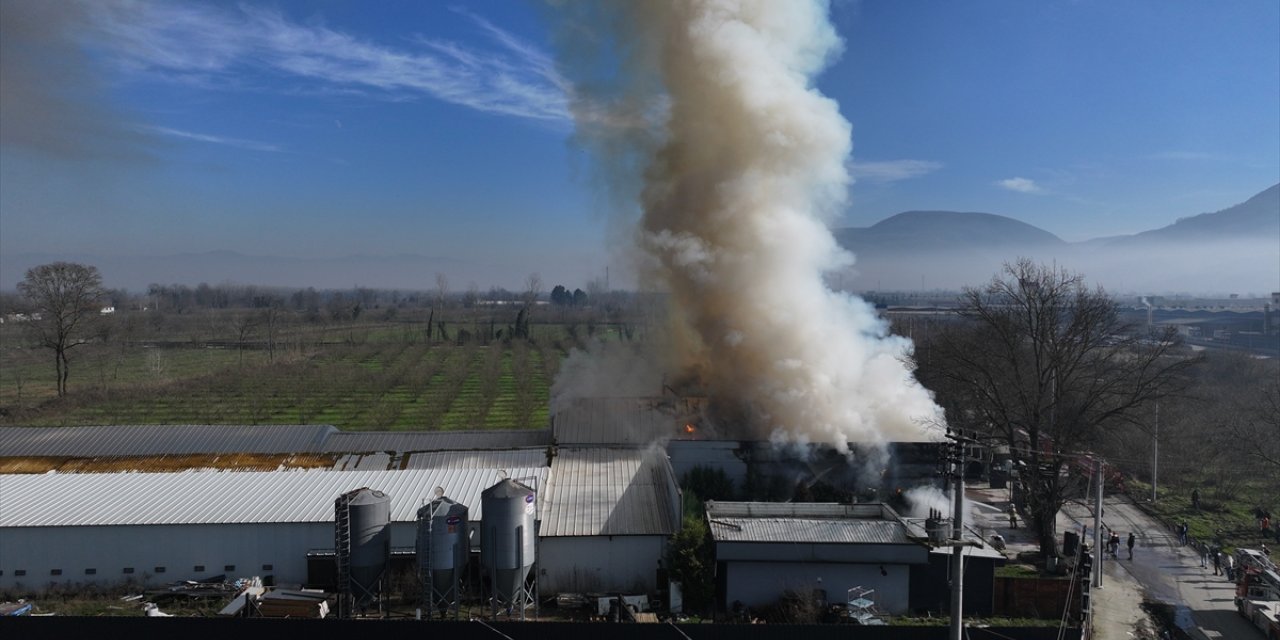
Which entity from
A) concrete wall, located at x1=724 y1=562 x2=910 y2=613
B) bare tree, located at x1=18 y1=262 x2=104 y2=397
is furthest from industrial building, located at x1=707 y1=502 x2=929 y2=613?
bare tree, located at x1=18 y1=262 x2=104 y2=397

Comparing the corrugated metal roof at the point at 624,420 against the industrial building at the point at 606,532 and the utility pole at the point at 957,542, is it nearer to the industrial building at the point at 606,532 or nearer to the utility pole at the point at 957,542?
the industrial building at the point at 606,532

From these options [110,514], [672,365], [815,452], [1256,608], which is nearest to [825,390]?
[815,452]

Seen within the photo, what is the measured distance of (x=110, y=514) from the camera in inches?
830

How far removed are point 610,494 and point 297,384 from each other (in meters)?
42.5

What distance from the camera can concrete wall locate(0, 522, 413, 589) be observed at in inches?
802

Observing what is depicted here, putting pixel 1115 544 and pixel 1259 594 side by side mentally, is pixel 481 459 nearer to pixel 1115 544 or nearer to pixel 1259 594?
pixel 1115 544

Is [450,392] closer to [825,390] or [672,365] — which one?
[672,365]

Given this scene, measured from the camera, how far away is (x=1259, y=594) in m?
19.6

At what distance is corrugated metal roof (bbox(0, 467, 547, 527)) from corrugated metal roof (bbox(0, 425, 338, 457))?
396 cm

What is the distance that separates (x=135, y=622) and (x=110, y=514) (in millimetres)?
8198

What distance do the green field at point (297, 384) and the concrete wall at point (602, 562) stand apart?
23788 mm

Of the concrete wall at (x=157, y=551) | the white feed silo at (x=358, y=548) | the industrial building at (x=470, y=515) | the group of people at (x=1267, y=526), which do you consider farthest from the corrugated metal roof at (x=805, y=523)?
the group of people at (x=1267, y=526)

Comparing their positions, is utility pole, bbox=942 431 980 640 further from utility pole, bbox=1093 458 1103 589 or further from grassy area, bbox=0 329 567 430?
grassy area, bbox=0 329 567 430

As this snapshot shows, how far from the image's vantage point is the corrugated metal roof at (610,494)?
20797 millimetres
